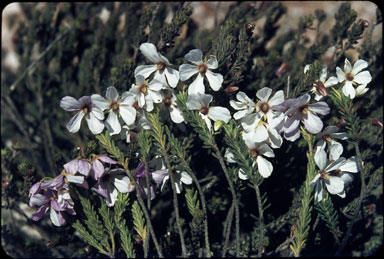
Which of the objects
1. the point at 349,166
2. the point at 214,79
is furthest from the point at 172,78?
the point at 349,166

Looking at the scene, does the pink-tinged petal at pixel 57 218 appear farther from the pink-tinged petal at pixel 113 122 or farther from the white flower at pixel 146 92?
the white flower at pixel 146 92

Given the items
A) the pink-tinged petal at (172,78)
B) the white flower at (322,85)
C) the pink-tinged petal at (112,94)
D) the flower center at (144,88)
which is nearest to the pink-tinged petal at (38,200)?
the pink-tinged petal at (112,94)

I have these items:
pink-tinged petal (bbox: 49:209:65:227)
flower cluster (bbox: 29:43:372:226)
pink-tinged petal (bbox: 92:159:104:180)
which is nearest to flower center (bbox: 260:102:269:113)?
flower cluster (bbox: 29:43:372:226)

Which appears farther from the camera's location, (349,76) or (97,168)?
(349,76)

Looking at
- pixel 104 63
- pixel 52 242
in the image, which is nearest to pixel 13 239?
pixel 52 242

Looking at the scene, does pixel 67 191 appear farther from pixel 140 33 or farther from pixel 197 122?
pixel 140 33

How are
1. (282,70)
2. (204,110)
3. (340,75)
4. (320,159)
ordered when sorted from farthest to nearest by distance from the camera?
(282,70)
(340,75)
(204,110)
(320,159)

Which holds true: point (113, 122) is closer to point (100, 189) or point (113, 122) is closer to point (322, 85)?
A: point (100, 189)
